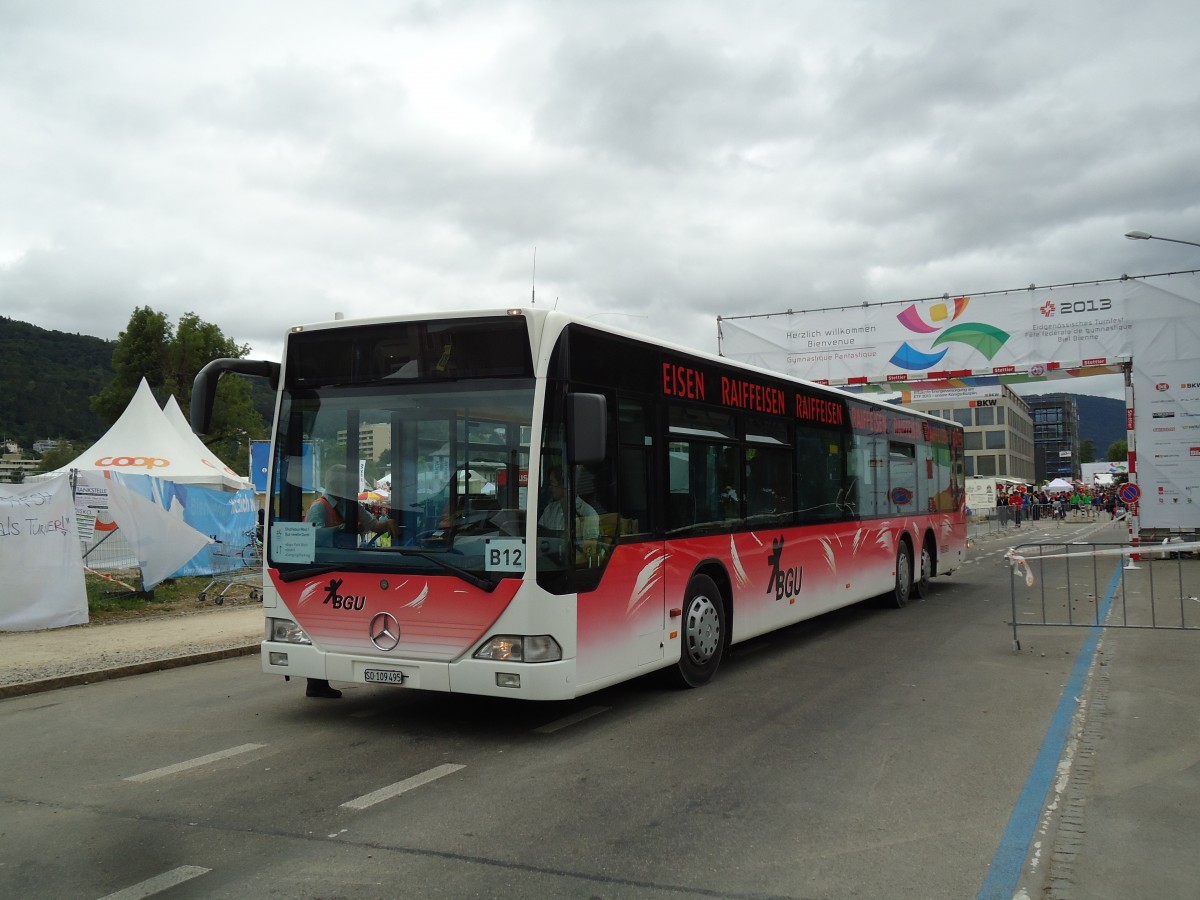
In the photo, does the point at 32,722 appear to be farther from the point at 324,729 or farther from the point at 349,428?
the point at 349,428

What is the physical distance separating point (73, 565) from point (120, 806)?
8427mm

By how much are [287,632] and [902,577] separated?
10.6 metres

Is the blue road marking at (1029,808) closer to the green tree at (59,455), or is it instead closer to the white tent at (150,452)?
the white tent at (150,452)

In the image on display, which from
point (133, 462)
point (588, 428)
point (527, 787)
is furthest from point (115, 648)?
point (133, 462)

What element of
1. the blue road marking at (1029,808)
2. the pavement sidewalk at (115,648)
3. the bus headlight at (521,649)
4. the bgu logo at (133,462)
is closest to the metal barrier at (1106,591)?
the blue road marking at (1029,808)

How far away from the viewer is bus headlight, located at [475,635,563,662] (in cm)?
664

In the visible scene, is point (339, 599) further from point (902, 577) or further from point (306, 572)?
point (902, 577)

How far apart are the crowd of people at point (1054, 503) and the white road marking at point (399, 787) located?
4731cm

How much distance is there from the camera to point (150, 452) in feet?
76.2

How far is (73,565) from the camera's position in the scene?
12859 mm

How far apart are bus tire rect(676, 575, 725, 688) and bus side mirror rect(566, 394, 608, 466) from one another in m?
2.43

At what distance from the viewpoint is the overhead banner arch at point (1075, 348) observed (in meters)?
22.5

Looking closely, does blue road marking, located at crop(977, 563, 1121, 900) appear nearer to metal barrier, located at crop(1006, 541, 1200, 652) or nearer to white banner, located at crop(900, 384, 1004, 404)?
metal barrier, located at crop(1006, 541, 1200, 652)

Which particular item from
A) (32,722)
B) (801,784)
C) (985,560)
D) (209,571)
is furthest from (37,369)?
(801,784)
